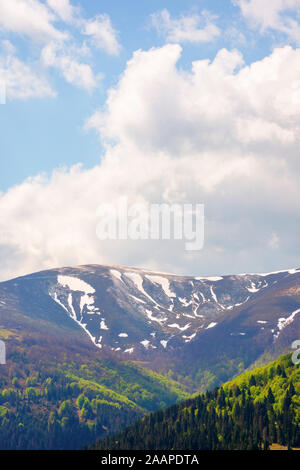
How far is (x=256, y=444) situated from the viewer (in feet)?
637
